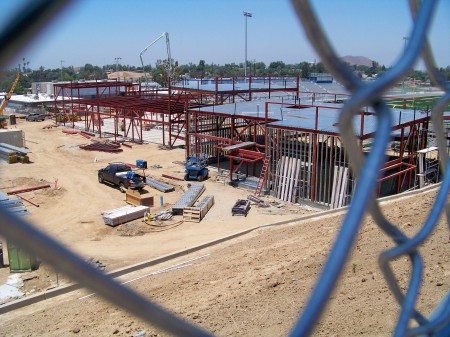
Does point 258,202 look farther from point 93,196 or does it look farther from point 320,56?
point 320,56

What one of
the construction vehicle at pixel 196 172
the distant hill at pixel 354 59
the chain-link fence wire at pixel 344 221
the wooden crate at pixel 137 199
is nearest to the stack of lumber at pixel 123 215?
the wooden crate at pixel 137 199

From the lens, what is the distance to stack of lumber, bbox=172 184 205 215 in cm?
1594

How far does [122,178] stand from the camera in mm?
19328

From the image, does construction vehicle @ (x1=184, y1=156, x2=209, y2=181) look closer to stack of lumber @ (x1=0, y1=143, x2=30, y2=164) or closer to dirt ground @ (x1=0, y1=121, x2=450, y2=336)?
dirt ground @ (x1=0, y1=121, x2=450, y2=336)

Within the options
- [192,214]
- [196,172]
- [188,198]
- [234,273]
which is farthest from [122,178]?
[234,273]

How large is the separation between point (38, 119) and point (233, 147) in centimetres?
3173

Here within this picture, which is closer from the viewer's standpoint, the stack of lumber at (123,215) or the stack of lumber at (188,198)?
the stack of lumber at (123,215)

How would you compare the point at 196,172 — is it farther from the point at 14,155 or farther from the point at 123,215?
the point at 14,155

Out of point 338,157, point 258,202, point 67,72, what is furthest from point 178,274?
point 67,72

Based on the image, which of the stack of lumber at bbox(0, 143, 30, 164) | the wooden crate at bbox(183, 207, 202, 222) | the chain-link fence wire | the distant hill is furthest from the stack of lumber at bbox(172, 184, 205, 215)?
the chain-link fence wire

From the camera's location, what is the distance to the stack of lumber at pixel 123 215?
14.8 meters

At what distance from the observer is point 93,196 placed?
61.3ft

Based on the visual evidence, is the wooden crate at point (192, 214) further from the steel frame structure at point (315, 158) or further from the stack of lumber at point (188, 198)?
the steel frame structure at point (315, 158)

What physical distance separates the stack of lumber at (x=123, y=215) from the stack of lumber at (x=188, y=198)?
1.01 metres
